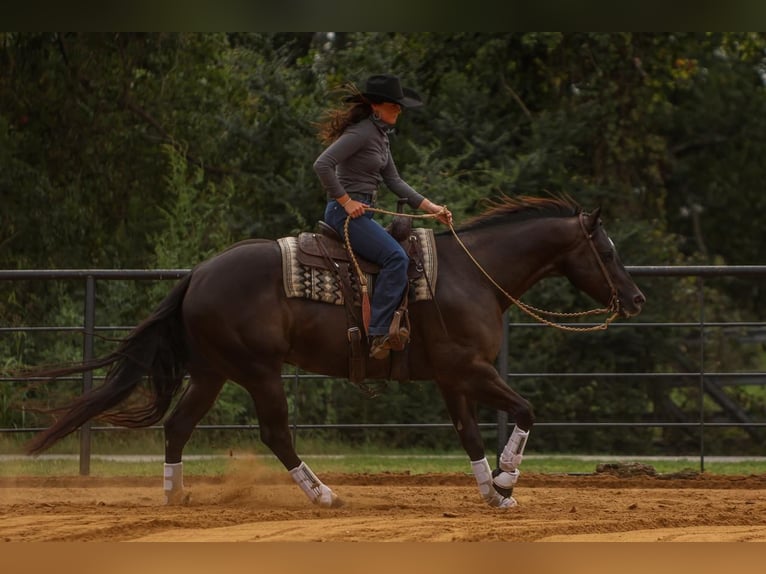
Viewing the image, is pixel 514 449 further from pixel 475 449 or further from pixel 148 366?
pixel 148 366

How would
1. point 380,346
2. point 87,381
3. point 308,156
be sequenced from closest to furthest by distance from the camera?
point 380,346 → point 87,381 → point 308,156

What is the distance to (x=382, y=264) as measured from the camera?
22.1ft

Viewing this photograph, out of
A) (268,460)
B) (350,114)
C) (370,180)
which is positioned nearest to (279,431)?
(370,180)

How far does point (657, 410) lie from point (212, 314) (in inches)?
302

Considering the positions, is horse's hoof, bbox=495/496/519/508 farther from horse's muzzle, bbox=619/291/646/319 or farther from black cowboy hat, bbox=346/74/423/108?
black cowboy hat, bbox=346/74/423/108

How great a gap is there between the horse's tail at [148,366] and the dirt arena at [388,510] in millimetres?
549

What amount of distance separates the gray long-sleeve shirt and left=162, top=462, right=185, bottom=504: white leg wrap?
6.19 ft

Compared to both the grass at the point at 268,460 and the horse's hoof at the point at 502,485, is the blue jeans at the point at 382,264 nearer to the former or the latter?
the horse's hoof at the point at 502,485

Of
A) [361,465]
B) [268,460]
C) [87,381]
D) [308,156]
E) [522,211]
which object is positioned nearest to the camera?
[522,211]

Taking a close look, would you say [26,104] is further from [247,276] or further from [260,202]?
[247,276]

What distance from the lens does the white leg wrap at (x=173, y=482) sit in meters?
7.14

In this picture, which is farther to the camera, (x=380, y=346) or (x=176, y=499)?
(x=176, y=499)

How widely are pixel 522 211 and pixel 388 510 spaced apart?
2.02 meters
